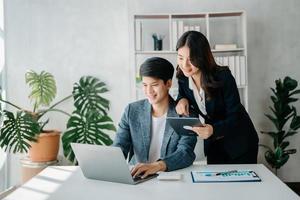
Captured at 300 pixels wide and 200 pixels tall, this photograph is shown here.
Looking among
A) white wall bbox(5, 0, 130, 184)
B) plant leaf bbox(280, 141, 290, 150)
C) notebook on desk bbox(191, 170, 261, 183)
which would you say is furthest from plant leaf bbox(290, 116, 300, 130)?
notebook on desk bbox(191, 170, 261, 183)

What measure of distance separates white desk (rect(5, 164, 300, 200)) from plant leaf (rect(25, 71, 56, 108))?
1.82 metres

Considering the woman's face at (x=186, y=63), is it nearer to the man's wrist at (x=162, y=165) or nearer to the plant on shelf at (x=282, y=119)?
the man's wrist at (x=162, y=165)

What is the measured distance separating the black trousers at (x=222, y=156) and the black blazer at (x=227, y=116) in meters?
0.02

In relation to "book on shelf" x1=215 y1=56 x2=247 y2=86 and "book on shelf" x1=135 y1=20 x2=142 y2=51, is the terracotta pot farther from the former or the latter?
"book on shelf" x1=215 y1=56 x2=247 y2=86

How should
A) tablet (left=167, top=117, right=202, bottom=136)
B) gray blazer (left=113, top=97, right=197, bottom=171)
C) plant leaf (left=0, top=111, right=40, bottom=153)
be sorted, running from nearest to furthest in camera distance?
1. tablet (left=167, top=117, right=202, bottom=136)
2. gray blazer (left=113, top=97, right=197, bottom=171)
3. plant leaf (left=0, top=111, right=40, bottom=153)

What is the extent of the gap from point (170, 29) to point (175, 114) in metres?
1.56

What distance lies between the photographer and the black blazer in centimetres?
213

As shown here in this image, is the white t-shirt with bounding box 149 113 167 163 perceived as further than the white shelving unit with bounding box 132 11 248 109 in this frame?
No

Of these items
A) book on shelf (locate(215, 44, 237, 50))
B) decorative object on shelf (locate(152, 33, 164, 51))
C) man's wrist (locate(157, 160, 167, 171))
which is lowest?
man's wrist (locate(157, 160, 167, 171))

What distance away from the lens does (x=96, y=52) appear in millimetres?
3664

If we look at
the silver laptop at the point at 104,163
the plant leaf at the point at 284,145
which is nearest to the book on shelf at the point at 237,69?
the plant leaf at the point at 284,145

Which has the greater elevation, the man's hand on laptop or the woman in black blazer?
the woman in black blazer

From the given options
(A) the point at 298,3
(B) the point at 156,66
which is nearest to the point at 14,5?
(B) the point at 156,66

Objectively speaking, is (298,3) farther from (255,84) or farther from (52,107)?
(52,107)
